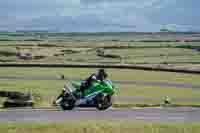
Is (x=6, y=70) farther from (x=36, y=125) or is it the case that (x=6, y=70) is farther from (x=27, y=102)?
(x=36, y=125)

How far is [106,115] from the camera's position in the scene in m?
24.2

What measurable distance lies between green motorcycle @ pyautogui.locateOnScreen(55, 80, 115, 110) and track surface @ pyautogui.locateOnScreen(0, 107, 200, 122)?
143 centimetres

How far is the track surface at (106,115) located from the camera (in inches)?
890

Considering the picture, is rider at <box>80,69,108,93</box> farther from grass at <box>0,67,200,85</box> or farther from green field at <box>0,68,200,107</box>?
grass at <box>0,67,200,85</box>

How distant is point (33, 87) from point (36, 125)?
106 ft

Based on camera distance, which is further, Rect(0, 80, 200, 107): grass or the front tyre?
Rect(0, 80, 200, 107): grass

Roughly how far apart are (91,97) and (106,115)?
4.16 m

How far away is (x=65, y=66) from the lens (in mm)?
75812

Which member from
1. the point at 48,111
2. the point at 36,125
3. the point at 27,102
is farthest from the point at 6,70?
the point at 36,125

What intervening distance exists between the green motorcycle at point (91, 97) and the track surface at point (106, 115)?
4.68 feet

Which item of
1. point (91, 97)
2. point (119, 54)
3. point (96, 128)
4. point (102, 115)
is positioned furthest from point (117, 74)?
point (119, 54)

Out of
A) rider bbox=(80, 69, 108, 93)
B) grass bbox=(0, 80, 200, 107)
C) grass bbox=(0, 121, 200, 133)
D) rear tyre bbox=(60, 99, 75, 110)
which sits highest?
rider bbox=(80, 69, 108, 93)

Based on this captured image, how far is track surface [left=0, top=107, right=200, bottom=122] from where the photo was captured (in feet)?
74.2

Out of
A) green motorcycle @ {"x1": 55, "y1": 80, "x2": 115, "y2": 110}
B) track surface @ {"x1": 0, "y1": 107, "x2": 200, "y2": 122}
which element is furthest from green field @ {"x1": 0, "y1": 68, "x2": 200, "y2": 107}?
track surface @ {"x1": 0, "y1": 107, "x2": 200, "y2": 122}
